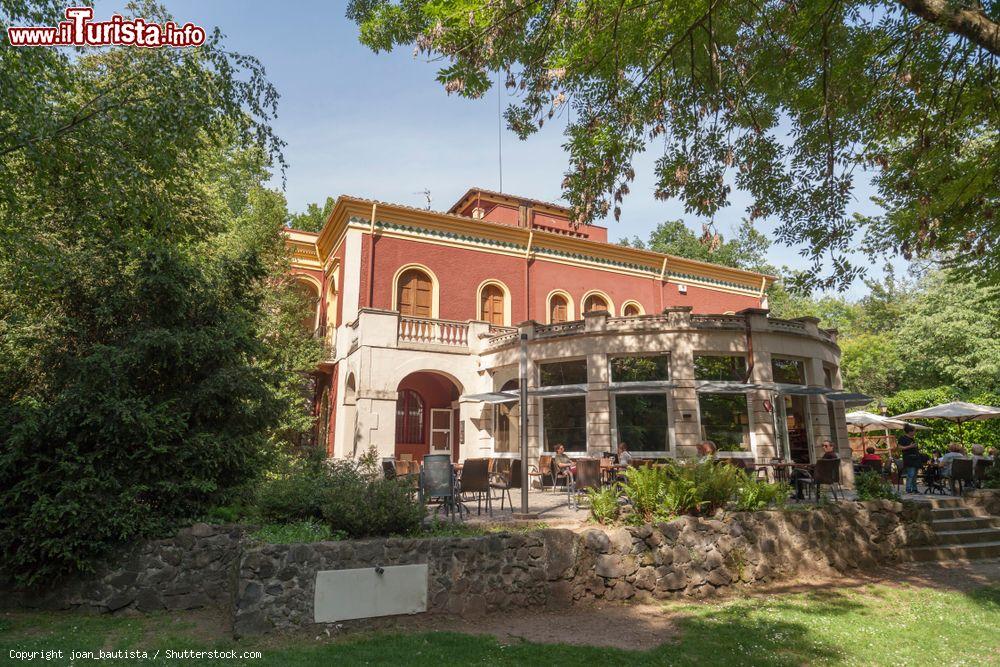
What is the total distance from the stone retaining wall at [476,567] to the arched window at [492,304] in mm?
12507

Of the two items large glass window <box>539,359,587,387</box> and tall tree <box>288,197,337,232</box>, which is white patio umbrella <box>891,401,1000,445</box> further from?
tall tree <box>288,197,337,232</box>

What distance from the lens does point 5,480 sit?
649cm

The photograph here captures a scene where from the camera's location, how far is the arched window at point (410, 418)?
745 inches

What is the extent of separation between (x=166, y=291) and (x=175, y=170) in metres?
2.93

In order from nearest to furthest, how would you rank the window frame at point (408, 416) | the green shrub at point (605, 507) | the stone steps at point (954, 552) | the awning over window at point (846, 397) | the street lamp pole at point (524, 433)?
the green shrub at point (605, 507), the street lamp pole at point (524, 433), the stone steps at point (954, 552), the awning over window at point (846, 397), the window frame at point (408, 416)

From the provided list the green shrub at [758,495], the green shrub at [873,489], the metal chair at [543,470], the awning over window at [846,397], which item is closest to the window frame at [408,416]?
the metal chair at [543,470]

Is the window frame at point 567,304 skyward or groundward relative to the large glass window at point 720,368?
skyward

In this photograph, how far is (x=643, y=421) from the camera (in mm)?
14469

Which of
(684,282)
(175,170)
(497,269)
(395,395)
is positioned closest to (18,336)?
(175,170)

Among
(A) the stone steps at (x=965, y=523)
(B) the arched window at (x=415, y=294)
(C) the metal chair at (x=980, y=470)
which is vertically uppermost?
(B) the arched window at (x=415, y=294)

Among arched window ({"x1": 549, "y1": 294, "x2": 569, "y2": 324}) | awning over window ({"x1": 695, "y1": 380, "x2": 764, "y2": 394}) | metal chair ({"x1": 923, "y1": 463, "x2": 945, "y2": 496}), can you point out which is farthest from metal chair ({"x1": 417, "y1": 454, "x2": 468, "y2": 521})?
arched window ({"x1": 549, "y1": 294, "x2": 569, "y2": 324})

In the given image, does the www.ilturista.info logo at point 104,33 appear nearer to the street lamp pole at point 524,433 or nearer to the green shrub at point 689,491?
the street lamp pole at point 524,433

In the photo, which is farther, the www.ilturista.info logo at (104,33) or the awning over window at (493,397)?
the awning over window at (493,397)

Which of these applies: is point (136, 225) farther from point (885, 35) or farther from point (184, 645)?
point (885, 35)
